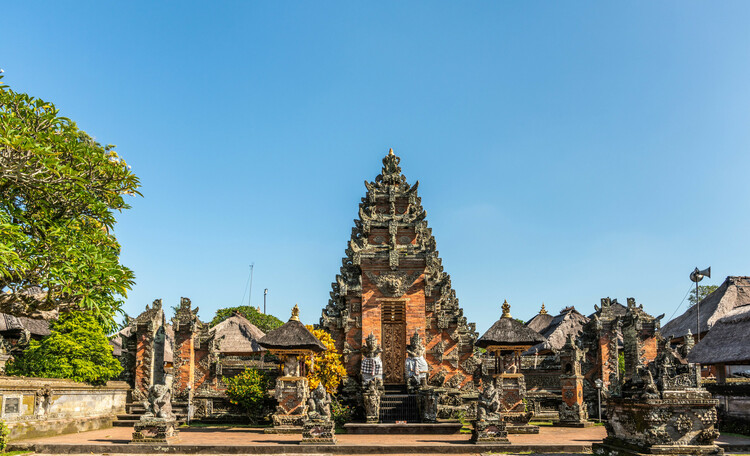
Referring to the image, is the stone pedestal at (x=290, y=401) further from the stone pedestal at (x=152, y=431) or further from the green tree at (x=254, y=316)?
the green tree at (x=254, y=316)

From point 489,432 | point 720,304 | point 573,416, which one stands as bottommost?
point 573,416

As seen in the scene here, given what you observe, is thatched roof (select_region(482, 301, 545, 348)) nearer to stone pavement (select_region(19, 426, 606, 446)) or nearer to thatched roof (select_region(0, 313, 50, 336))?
stone pavement (select_region(19, 426, 606, 446))

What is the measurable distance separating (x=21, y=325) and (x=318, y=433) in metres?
21.8

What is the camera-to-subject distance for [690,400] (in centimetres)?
1076

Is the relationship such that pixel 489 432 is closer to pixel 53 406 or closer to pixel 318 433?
pixel 318 433

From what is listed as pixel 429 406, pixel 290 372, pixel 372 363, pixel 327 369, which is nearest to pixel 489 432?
pixel 429 406

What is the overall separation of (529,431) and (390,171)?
41.8 feet

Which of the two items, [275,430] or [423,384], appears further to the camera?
[423,384]

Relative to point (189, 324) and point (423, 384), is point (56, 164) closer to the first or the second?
point (189, 324)

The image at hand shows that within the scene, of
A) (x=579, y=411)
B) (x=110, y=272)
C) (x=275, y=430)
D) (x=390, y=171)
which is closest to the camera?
→ (x=110, y=272)

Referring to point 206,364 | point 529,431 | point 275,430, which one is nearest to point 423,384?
point 529,431

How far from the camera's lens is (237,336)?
1455 inches

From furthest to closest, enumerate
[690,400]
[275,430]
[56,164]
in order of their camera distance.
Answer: [275,430] < [56,164] < [690,400]

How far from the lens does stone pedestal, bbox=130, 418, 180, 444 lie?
15578mm
